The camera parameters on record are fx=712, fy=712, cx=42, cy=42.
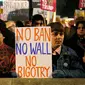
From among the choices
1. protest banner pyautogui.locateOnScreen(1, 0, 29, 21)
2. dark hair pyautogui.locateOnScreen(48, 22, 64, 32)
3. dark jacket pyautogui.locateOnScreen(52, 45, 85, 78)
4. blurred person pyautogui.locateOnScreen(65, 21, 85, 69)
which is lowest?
dark jacket pyautogui.locateOnScreen(52, 45, 85, 78)

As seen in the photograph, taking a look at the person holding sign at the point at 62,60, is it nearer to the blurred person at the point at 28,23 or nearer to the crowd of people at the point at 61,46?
the crowd of people at the point at 61,46

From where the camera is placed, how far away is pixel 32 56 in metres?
16.2

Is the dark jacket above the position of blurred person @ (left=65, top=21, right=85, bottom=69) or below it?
below

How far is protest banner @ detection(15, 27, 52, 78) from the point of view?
16.1m

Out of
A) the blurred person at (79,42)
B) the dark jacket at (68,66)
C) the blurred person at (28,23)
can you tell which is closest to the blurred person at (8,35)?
the blurred person at (28,23)

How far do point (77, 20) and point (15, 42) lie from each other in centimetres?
149

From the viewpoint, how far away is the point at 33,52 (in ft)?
53.0

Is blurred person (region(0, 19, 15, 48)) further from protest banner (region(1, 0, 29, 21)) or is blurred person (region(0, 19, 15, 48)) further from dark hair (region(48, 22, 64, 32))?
dark hair (region(48, 22, 64, 32))

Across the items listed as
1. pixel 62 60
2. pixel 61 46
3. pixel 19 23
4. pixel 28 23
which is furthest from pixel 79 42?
pixel 19 23

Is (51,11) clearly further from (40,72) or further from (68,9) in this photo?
(40,72)

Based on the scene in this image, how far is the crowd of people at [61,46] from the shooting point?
16.1m

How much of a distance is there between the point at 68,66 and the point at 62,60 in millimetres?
197

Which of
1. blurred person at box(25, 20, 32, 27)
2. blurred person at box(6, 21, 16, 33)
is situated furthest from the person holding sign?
blurred person at box(6, 21, 16, 33)

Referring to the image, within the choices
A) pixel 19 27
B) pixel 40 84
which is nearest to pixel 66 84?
pixel 40 84
